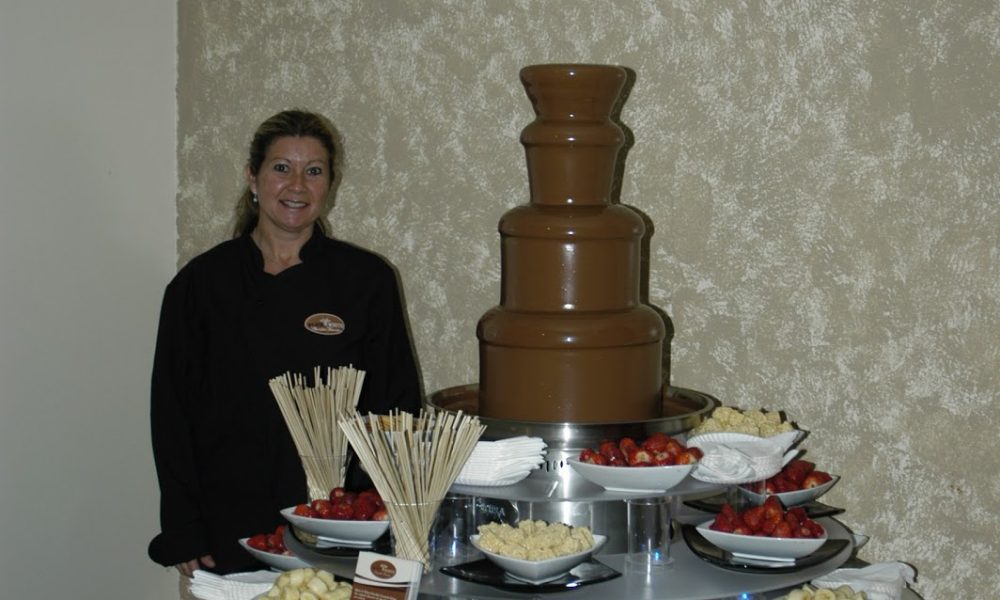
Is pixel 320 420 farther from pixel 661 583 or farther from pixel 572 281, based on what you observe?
pixel 661 583

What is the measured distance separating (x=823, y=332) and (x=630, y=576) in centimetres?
125

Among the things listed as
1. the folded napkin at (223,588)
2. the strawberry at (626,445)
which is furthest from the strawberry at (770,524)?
the folded napkin at (223,588)

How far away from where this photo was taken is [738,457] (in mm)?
2268

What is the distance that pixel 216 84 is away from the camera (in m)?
3.97

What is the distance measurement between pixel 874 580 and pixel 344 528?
3.52ft

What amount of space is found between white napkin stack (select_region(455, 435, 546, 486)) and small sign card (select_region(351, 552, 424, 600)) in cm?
24

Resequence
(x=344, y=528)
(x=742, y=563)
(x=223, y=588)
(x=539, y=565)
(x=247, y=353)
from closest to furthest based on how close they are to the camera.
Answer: (x=539, y=565) → (x=742, y=563) → (x=344, y=528) → (x=223, y=588) → (x=247, y=353)

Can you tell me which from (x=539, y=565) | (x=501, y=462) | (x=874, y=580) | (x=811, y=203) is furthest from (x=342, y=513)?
(x=811, y=203)

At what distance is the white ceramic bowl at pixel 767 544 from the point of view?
2182 mm

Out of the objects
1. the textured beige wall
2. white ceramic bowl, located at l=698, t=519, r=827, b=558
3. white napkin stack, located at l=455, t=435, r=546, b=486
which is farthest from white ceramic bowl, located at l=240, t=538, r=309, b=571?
the textured beige wall

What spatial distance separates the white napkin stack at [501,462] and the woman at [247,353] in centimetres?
92

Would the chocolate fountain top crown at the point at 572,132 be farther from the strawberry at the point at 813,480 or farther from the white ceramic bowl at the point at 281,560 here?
the white ceramic bowl at the point at 281,560

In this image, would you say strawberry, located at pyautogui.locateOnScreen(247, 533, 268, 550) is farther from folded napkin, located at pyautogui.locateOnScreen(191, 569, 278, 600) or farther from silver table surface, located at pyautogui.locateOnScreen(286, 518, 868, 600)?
silver table surface, located at pyautogui.locateOnScreen(286, 518, 868, 600)

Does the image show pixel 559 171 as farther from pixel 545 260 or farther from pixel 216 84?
pixel 216 84
